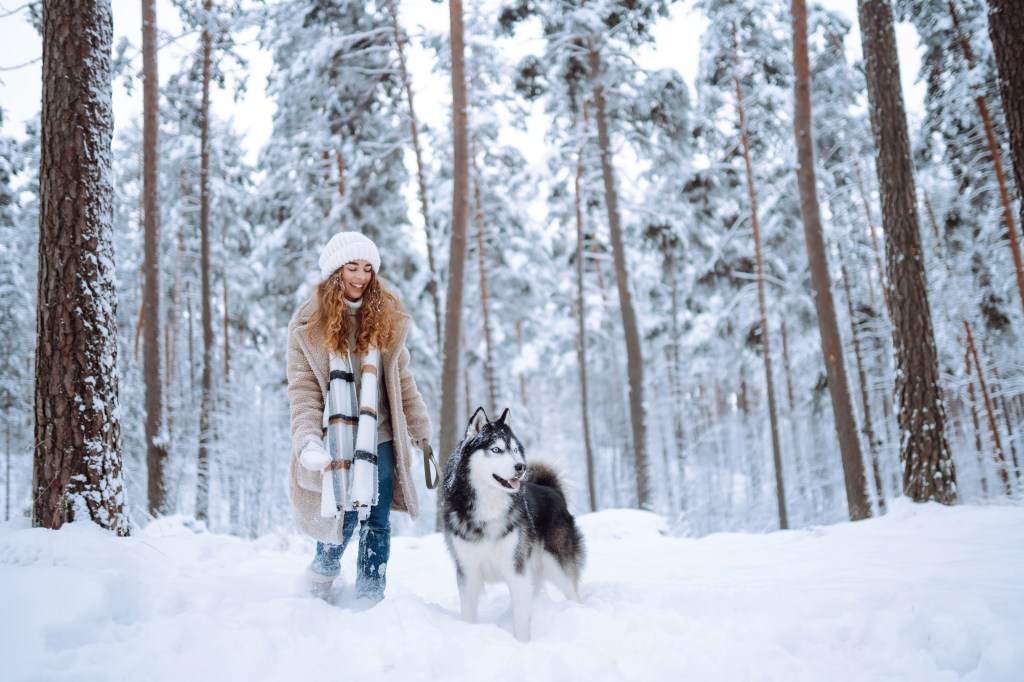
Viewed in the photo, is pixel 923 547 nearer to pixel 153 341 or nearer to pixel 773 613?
pixel 773 613

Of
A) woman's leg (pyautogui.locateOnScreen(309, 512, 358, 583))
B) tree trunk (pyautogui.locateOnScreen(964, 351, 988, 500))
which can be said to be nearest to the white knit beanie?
woman's leg (pyautogui.locateOnScreen(309, 512, 358, 583))

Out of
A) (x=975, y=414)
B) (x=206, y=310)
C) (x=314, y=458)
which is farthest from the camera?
(x=975, y=414)

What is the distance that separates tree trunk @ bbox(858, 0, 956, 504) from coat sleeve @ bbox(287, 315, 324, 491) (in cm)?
610

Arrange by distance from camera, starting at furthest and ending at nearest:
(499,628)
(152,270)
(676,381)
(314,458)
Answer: (676,381), (152,270), (499,628), (314,458)

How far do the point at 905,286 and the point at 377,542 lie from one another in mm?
6090

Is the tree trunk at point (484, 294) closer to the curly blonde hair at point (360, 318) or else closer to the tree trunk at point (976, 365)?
the tree trunk at point (976, 365)

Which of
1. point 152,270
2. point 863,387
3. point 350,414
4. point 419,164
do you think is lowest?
point 350,414

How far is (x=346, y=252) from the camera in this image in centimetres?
356

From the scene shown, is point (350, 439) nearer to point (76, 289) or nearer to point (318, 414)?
point (318, 414)

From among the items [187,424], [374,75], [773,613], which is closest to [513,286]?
[374,75]

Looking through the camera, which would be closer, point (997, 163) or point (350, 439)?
point (350, 439)

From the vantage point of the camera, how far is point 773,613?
331 centimetres

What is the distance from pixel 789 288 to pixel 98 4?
13.5 meters

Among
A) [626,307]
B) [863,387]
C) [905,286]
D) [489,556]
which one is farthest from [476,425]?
[863,387]
